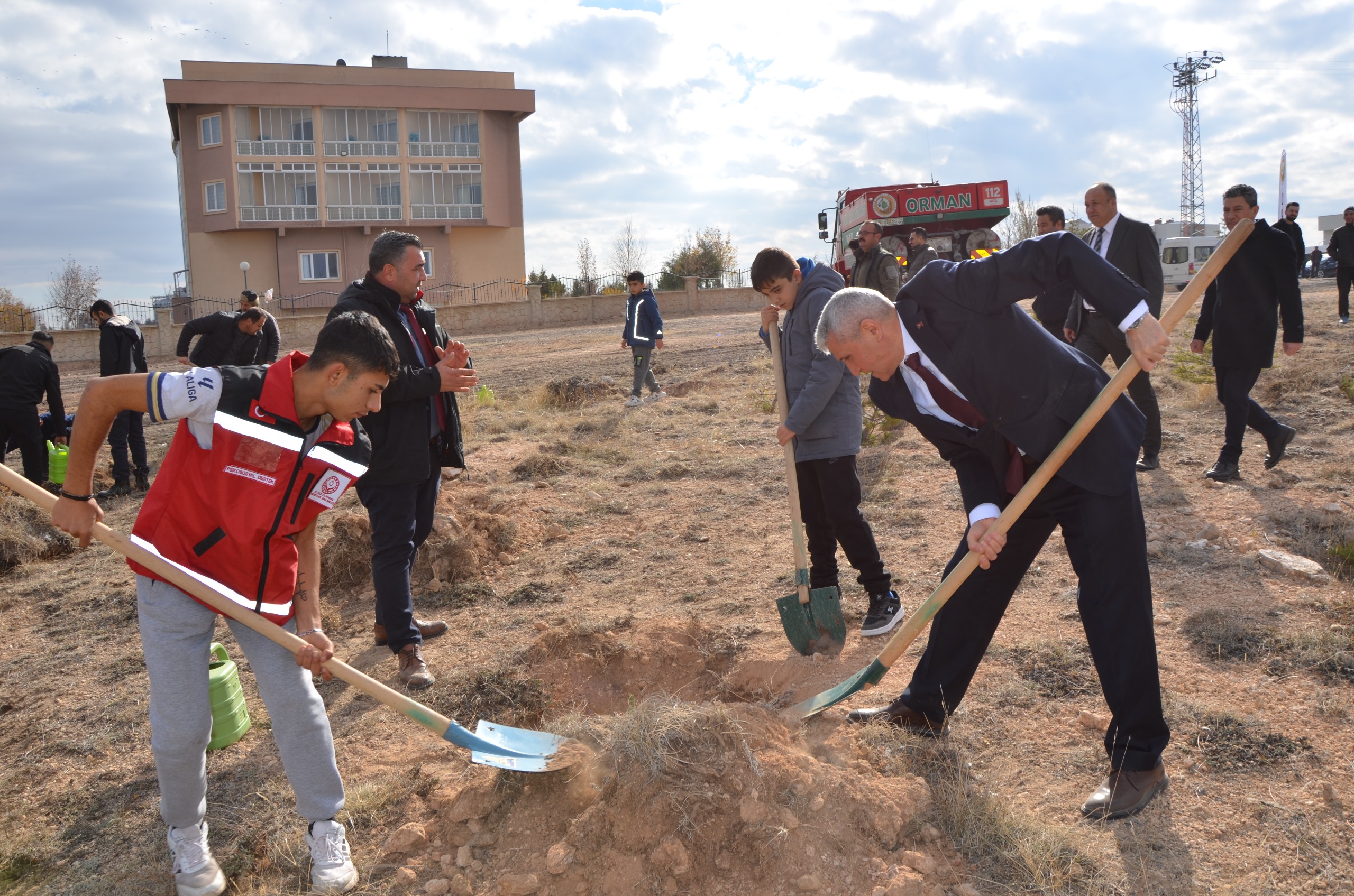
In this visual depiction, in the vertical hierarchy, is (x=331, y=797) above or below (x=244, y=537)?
below

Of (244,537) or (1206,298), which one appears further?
(1206,298)

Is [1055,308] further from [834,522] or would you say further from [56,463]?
[56,463]

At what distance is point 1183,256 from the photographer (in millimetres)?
24609

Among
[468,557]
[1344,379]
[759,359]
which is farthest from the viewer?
[759,359]

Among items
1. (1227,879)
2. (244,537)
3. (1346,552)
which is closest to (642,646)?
(244,537)

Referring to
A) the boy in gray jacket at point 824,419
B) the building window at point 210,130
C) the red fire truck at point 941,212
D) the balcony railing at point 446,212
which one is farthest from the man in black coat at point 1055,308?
the building window at point 210,130

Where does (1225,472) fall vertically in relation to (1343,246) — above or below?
below

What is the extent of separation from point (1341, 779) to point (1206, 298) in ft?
14.3

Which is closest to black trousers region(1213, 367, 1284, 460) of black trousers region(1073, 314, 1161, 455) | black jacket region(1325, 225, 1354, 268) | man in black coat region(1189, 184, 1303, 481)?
man in black coat region(1189, 184, 1303, 481)

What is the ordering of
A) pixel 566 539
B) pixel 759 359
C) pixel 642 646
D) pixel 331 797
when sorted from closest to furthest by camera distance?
pixel 331 797
pixel 642 646
pixel 566 539
pixel 759 359

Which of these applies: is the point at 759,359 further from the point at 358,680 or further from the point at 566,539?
the point at 358,680

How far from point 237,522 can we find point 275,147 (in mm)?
40166

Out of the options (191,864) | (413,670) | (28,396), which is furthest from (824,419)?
(28,396)

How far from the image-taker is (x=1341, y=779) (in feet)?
9.17
